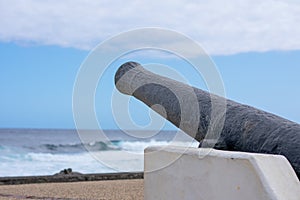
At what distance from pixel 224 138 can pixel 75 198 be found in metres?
5.45

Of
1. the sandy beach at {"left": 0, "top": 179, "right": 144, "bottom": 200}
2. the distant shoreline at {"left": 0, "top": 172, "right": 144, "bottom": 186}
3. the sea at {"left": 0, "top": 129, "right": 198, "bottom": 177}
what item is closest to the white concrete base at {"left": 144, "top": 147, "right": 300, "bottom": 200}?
the sandy beach at {"left": 0, "top": 179, "right": 144, "bottom": 200}

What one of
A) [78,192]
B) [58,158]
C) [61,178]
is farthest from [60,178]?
[58,158]

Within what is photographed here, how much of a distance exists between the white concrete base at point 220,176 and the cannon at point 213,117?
25 centimetres

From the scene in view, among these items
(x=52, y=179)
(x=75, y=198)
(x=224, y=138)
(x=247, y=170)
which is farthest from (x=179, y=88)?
(x=52, y=179)

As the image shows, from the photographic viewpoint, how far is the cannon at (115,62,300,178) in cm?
435

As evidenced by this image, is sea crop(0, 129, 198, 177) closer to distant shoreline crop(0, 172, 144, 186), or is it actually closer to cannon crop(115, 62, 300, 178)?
distant shoreline crop(0, 172, 144, 186)

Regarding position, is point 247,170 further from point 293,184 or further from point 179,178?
point 179,178

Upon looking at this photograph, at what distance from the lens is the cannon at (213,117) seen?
435cm

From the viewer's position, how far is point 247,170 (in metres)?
3.99

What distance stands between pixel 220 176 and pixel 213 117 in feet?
3.34

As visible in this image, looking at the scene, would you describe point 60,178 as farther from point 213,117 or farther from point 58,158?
point 58,158

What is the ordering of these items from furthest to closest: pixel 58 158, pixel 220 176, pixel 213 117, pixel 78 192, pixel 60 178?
pixel 58 158 < pixel 60 178 < pixel 78 192 < pixel 213 117 < pixel 220 176

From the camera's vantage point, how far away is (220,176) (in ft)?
13.8

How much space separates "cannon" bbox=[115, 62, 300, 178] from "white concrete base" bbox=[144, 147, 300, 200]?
252 millimetres
